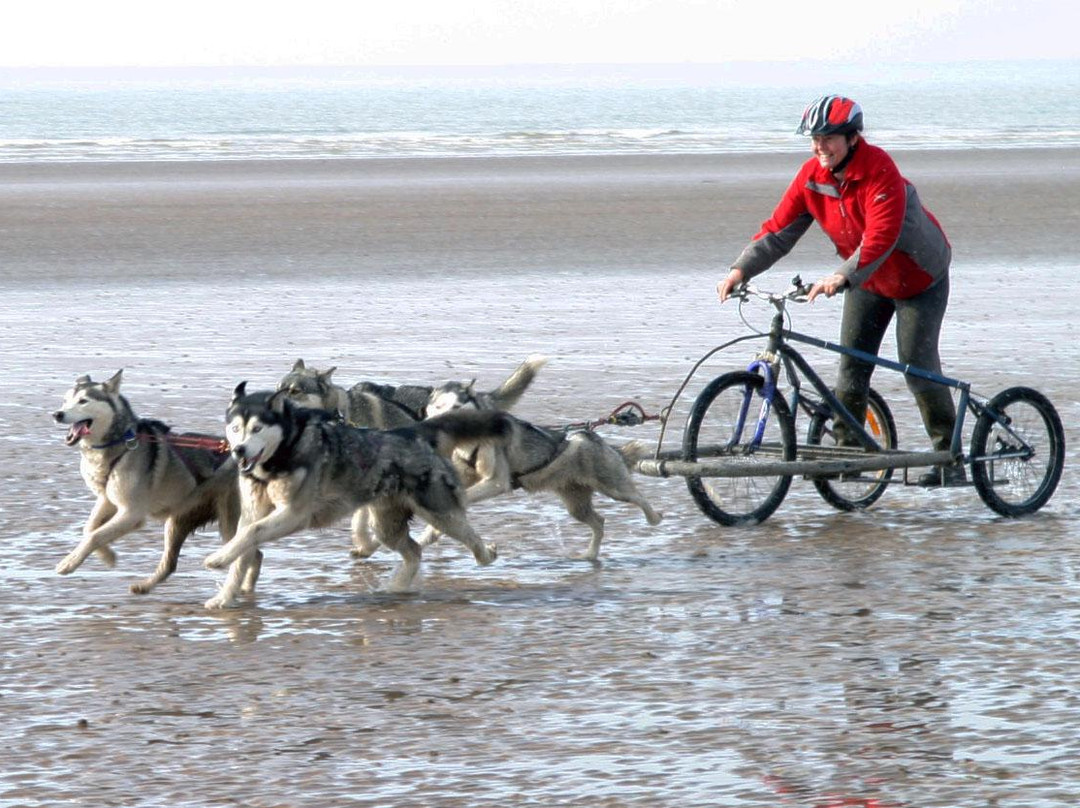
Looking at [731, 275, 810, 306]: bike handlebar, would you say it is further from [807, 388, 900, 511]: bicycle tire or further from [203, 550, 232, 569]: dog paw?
[203, 550, 232, 569]: dog paw

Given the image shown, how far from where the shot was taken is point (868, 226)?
27.8 feet

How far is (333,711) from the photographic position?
5.82m

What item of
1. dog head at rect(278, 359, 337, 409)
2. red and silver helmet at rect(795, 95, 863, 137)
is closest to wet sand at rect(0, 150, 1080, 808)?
dog head at rect(278, 359, 337, 409)

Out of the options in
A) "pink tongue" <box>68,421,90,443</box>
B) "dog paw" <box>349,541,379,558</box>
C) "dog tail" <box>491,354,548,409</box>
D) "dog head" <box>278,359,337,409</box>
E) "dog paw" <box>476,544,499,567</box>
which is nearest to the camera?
"pink tongue" <box>68,421,90,443</box>

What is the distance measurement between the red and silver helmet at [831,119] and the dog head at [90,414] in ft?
10.6

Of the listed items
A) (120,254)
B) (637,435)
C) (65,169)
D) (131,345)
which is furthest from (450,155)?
(637,435)

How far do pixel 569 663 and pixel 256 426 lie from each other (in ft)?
5.51

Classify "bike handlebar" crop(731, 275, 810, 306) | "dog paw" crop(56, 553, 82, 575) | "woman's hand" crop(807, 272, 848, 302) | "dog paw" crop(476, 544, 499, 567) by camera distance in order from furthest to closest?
"bike handlebar" crop(731, 275, 810, 306), "woman's hand" crop(807, 272, 848, 302), "dog paw" crop(476, 544, 499, 567), "dog paw" crop(56, 553, 82, 575)

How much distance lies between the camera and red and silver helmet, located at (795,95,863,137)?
328 inches

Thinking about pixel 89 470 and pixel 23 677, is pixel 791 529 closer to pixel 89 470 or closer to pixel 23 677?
pixel 89 470

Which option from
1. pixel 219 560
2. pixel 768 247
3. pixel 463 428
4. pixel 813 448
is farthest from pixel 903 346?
pixel 219 560

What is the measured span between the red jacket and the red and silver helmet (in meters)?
0.16

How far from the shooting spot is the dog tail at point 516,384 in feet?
30.2

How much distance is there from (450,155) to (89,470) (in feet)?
132
